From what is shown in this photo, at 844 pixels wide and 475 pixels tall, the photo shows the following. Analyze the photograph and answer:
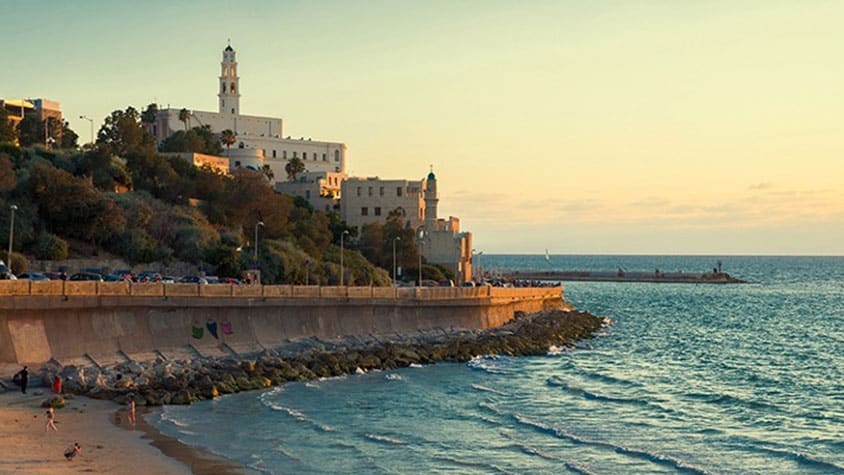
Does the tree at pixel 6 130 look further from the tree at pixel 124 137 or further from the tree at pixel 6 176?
the tree at pixel 6 176

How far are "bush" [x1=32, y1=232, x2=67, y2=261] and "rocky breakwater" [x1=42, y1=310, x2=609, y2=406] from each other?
73.6 feet

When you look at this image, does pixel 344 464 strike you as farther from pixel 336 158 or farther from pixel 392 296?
pixel 336 158

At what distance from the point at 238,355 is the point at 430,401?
1201cm

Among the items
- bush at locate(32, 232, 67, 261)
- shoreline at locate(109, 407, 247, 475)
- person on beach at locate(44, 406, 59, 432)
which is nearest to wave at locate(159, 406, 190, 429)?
shoreline at locate(109, 407, 247, 475)

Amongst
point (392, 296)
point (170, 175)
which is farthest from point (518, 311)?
point (170, 175)

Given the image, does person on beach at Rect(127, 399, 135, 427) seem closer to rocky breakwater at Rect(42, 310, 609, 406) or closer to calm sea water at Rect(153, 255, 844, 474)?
calm sea water at Rect(153, 255, 844, 474)

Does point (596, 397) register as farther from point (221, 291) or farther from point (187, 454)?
point (187, 454)

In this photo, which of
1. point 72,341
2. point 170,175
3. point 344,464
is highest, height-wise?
point 170,175

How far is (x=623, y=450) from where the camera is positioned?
133ft

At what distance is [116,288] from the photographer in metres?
53.2

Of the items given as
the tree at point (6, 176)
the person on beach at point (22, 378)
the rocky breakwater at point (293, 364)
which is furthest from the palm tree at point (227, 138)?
the person on beach at point (22, 378)

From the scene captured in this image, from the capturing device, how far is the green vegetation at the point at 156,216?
79.5 m

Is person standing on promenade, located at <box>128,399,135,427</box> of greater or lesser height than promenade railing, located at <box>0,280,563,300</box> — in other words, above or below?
below

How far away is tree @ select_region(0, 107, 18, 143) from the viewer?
99.5 m
